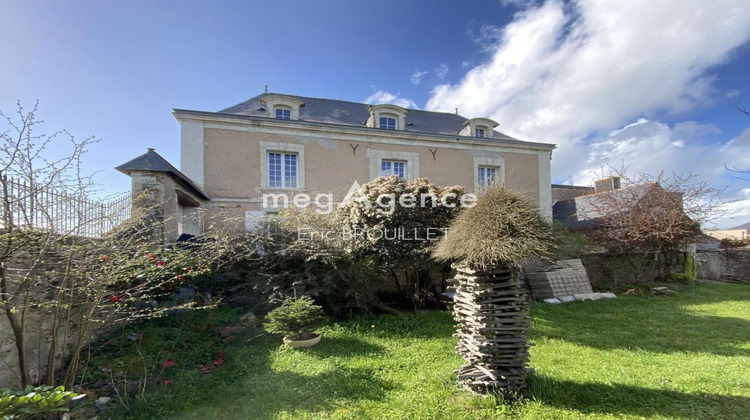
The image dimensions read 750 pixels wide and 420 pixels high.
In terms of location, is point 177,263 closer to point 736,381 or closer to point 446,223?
point 446,223

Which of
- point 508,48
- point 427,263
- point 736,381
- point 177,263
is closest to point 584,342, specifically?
point 736,381

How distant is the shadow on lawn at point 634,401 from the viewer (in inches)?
101

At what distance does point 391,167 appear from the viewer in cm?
1154

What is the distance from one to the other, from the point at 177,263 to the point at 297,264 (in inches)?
76.7

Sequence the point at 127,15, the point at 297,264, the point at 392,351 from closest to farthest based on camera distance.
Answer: the point at 392,351
the point at 127,15
the point at 297,264

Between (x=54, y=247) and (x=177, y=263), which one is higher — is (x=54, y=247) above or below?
above

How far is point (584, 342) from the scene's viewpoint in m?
4.48

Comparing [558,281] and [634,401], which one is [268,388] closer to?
[634,401]

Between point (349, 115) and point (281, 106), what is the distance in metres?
2.89

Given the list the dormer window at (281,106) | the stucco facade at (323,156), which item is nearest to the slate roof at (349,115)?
the dormer window at (281,106)

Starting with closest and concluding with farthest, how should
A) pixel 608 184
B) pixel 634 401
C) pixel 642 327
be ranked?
1. pixel 634 401
2. pixel 642 327
3. pixel 608 184

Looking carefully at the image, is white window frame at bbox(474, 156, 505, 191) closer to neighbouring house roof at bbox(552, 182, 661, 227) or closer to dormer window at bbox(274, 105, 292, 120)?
neighbouring house roof at bbox(552, 182, 661, 227)

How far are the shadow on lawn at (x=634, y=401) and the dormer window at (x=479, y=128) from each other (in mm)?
11110

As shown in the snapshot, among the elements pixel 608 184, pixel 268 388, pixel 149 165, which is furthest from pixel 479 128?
pixel 268 388
